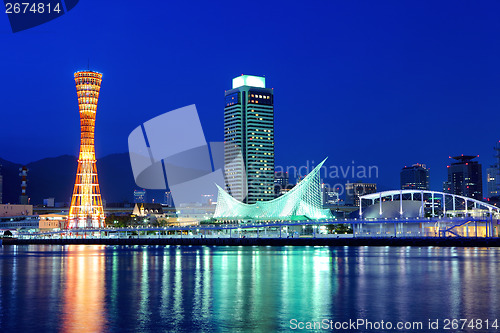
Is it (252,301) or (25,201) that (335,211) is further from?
(252,301)

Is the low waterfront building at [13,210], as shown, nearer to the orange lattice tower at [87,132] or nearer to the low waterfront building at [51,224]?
the low waterfront building at [51,224]

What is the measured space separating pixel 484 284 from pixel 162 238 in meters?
68.7

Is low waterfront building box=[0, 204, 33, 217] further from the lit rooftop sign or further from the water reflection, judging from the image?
the water reflection

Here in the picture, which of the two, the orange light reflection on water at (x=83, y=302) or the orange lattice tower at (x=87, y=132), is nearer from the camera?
the orange light reflection on water at (x=83, y=302)

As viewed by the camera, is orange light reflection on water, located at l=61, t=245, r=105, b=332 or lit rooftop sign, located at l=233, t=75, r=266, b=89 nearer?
orange light reflection on water, located at l=61, t=245, r=105, b=332

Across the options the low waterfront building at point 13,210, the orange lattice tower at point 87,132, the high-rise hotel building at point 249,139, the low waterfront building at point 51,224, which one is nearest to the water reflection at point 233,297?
the orange lattice tower at point 87,132

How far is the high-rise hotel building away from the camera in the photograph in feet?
521

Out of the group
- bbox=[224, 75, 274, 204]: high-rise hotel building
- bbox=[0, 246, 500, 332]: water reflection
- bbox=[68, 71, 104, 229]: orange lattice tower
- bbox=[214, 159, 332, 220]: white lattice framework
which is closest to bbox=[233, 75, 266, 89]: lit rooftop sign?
bbox=[224, 75, 274, 204]: high-rise hotel building

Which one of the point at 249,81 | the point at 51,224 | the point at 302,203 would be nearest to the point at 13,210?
the point at 51,224

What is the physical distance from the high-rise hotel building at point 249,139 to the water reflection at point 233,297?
126m

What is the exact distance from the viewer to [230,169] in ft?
551

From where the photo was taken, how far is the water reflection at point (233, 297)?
1716 cm

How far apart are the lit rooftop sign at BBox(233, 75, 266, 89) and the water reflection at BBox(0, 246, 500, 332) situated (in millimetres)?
125939

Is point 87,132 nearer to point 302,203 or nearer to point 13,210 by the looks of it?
point 302,203
